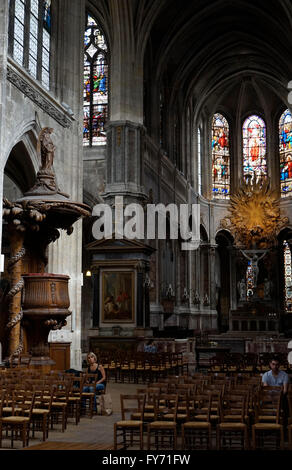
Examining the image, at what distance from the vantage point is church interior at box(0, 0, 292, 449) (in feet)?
44.0

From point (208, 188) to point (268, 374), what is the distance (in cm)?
3450

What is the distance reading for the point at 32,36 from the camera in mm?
18031

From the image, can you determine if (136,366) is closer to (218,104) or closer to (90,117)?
(90,117)

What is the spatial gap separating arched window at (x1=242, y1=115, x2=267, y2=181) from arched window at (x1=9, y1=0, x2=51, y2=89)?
90.3ft

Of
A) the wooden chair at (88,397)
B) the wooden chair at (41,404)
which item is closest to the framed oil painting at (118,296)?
the wooden chair at (88,397)

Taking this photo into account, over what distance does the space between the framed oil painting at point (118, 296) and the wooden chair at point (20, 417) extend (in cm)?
1573

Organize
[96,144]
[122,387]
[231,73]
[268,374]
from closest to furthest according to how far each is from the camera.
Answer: [268,374] < [122,387] < [96,144] < [231,73]

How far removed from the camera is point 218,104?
147ft

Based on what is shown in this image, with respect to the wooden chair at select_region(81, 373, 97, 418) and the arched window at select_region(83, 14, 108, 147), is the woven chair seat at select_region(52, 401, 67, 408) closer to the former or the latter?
the wooden chair at select_region(81, 373, 97, 418)

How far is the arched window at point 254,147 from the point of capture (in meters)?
44.8

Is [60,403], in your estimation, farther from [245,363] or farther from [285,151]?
[285,151]

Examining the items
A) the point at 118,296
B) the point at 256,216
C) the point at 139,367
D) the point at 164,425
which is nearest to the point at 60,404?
the point at 164,425

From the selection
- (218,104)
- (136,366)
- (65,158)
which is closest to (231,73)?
(218,104)

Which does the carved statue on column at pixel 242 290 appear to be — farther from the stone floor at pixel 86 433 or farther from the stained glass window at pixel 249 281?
the stone floor at pixel 86 433
